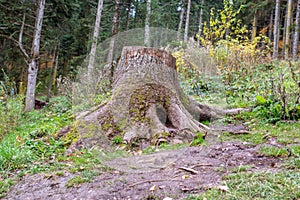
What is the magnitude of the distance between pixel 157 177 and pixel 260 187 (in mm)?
808

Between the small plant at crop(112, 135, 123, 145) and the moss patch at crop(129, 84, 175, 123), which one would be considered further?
the moss patch at crop(129, 84, 175, 123)

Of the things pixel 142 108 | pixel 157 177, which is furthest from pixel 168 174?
pixel 142 108

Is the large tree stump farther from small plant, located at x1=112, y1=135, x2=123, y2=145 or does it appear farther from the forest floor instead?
Answer: the forest floor

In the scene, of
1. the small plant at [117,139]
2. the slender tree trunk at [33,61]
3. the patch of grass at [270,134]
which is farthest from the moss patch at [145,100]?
the slender tree trunk at [33,61]

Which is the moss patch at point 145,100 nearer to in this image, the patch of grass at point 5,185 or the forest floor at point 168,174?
the forest floor at point 168,174

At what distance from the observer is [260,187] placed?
1.52 metres

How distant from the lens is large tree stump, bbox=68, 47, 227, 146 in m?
2.98

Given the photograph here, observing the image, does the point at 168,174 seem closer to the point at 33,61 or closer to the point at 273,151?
the point at 273,151

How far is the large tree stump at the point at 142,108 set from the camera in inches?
117

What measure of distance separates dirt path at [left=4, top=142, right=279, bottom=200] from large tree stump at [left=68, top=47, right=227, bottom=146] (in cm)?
47

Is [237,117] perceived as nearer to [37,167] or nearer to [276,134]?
[276,134]

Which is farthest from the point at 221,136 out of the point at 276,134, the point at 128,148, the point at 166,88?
the point at 128,148

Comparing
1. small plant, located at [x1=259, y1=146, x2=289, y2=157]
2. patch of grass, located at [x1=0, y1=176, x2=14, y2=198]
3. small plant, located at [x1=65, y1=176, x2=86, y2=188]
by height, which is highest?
small plant, located at [x1=259, y1=146, x2=289, y2=157]

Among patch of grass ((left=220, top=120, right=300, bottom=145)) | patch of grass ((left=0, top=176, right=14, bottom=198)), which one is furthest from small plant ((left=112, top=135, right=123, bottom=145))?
patch of grass ((left=220, top=120, right=300, bottom=145))
